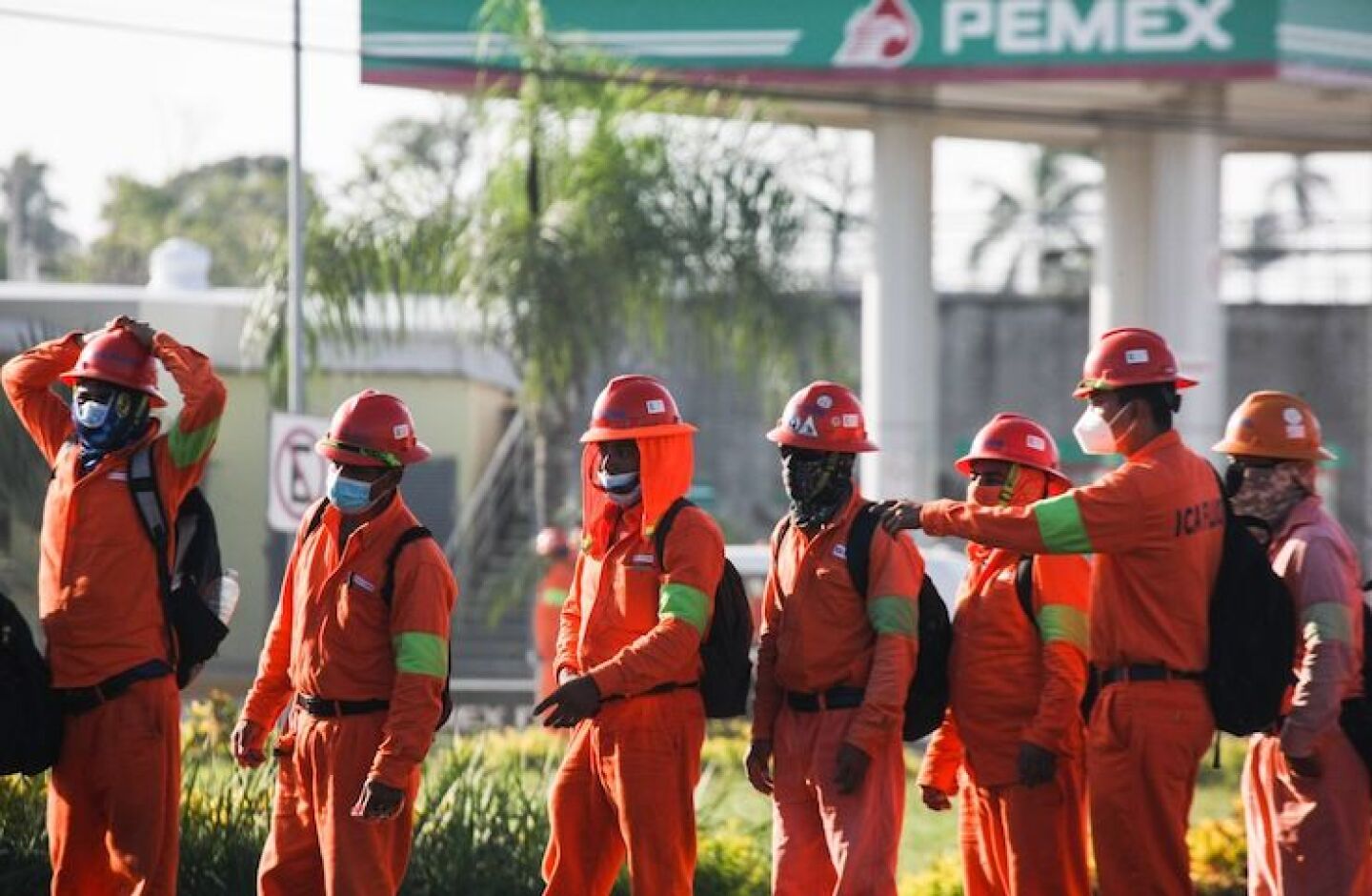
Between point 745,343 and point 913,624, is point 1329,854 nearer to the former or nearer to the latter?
point 913,624

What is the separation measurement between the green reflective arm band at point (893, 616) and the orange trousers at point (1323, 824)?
1425mm

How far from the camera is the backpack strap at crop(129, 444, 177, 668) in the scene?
8609 millimetres

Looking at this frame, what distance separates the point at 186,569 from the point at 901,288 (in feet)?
62.2

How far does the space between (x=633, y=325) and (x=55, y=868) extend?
46.8 ft

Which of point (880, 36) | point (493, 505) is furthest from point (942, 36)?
point (493, 505)

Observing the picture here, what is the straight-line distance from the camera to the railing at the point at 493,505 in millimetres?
28125

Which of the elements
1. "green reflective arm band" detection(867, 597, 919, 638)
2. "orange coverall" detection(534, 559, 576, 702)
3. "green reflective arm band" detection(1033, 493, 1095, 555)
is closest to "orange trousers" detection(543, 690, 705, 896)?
"green reflective arm band" detection(867, 597, 919, 638)

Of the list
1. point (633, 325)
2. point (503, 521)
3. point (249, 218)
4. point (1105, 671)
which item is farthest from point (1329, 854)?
point (249, 218)

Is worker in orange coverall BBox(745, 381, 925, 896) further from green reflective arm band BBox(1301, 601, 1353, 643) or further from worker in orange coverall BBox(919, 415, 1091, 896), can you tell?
green reflective arm band BBox(1301, 601, 1353, 643)

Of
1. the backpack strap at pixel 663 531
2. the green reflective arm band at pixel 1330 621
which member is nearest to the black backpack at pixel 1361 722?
the green reflective arm band at pixel 1330 621

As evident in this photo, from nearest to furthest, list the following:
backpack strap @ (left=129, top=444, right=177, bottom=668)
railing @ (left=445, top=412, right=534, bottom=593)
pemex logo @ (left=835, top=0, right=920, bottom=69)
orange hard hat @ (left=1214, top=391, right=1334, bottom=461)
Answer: backpack strap @ (left=129, top=444, right=177, bottom=668)
orange hard hat @ (left=1214, top=391, right=1334, bottom=461)
pemex logo @ (left=835, top=0, right=920, bottom=69)
railing @ (left=445, top=412, right=534, bottom=593)

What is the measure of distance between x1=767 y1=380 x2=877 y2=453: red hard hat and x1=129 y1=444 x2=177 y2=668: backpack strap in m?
2.17

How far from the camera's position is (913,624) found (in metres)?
8.62

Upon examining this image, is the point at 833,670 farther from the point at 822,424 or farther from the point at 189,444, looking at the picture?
the point at 189,444
